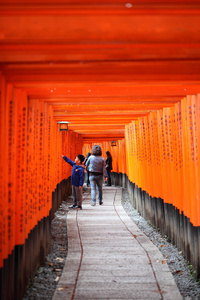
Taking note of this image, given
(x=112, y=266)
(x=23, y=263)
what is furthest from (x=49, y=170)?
(x=23, y=263)

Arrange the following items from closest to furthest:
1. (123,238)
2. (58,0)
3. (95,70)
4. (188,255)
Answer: (58,0), (95,70), (188,255), (123,238)

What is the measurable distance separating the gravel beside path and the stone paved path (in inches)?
5.7

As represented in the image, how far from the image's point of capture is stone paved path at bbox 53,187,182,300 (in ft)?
14.1

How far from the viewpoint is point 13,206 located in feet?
12.8

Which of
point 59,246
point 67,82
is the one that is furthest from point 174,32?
point 59,246

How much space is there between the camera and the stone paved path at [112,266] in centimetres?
430

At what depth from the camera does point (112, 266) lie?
5.29 m

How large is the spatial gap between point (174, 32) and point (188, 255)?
12.7 feet

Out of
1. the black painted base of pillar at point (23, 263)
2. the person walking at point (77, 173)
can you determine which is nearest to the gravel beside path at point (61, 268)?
the black painted base of pillar at point (23, 263)

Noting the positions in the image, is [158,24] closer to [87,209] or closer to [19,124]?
[19,124]

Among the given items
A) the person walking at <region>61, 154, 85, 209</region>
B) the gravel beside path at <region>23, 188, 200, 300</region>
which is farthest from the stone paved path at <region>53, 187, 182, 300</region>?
the person walking at <region>61, 154, 85, 209</region>

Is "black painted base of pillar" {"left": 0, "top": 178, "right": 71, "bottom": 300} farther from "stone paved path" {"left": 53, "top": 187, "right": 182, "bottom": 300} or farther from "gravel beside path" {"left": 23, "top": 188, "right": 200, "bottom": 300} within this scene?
"stone paved path" {"left": 53, "top": 187, "right": 182, "bottom": 300}

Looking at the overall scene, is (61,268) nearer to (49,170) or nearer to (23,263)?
(23,263)

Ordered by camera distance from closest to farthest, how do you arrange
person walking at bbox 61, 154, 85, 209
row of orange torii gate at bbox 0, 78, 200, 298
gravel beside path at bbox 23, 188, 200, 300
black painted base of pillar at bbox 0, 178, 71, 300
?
1. black painted base of pillar at bbox 0, 178, 71, 300
2. row of orange torii gate at bbox 0, 78, 200, 298
3. gravel beside path at bbox 23, 188, 200, 300
4. person walking at bbox 61, 154, 85, 209
